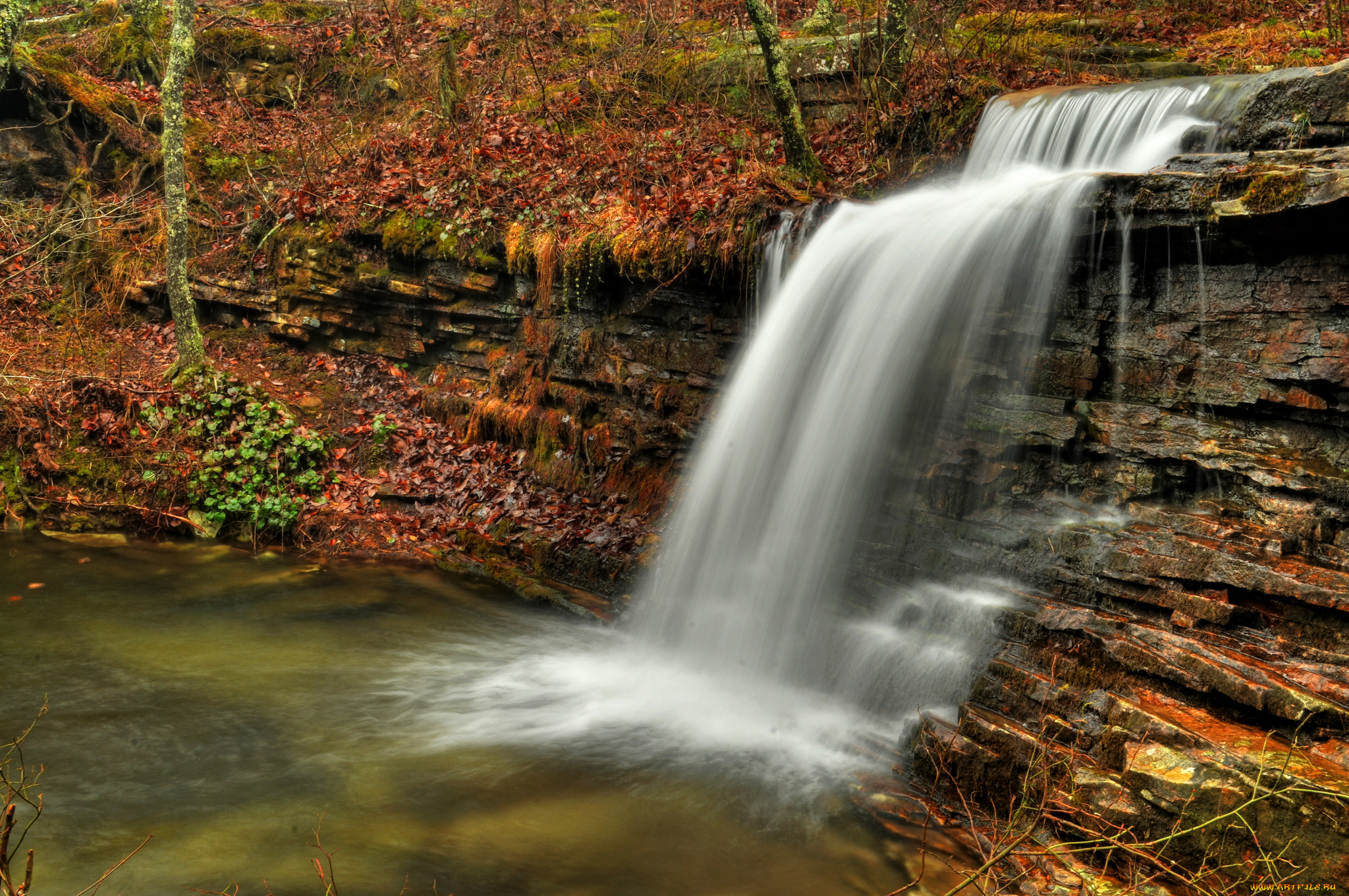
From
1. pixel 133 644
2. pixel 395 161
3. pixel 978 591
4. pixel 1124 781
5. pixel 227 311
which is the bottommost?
pixel 133 644

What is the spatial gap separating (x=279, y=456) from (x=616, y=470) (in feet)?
12.0

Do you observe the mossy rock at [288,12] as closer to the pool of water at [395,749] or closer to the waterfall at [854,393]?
the pool of water at [395,749]

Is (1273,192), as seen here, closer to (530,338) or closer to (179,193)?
(530,338)

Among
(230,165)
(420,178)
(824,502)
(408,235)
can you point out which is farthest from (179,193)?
(824,502)

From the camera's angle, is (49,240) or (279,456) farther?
(49,240)

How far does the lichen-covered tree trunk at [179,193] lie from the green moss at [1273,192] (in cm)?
954

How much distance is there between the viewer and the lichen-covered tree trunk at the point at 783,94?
7961 millimetres

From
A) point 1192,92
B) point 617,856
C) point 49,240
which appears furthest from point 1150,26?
point 49,240

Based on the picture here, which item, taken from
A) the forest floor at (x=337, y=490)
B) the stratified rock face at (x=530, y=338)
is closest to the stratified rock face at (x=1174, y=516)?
the stratified rock face at (x=530, y=338)

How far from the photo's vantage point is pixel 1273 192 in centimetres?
452

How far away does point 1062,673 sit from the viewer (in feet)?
14.3

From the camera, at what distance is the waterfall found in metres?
5.62

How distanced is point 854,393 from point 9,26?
10.6m

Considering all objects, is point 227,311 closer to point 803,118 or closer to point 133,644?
point 133,644
